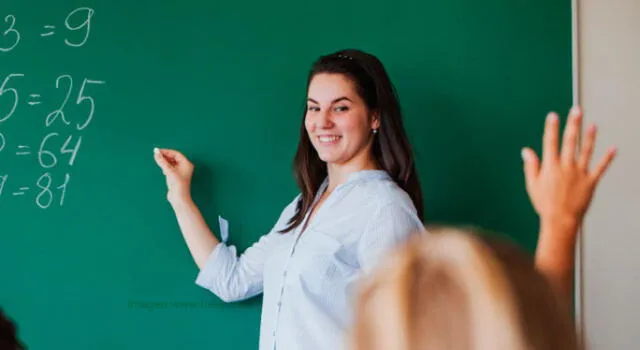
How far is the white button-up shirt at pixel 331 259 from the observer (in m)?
1.66

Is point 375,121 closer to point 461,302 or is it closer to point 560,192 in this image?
point 560,192

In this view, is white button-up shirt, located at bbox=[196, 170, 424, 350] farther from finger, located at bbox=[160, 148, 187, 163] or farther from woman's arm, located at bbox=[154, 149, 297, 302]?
finger, located at bbox=[160, 148, 187, 163]

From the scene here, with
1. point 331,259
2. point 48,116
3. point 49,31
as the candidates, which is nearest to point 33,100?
point 48,116

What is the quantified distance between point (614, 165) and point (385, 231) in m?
1.01

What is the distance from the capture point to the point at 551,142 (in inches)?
28.6

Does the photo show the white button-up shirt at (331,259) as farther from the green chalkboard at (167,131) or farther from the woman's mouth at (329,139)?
the green chalkboard at (167,131)

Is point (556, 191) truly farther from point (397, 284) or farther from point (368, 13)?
point (368, 13)

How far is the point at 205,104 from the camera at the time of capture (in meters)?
1.92

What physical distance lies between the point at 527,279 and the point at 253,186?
5.13 ft

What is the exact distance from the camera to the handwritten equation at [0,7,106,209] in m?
1.80

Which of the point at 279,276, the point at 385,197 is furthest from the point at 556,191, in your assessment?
the point at 279,276

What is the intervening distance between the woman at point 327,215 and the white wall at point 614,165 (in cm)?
77

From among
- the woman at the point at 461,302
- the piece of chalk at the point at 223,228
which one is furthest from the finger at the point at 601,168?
the piece of chalk at the point at 223,228

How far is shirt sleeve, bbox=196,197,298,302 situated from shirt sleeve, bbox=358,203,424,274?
0.33 meters
